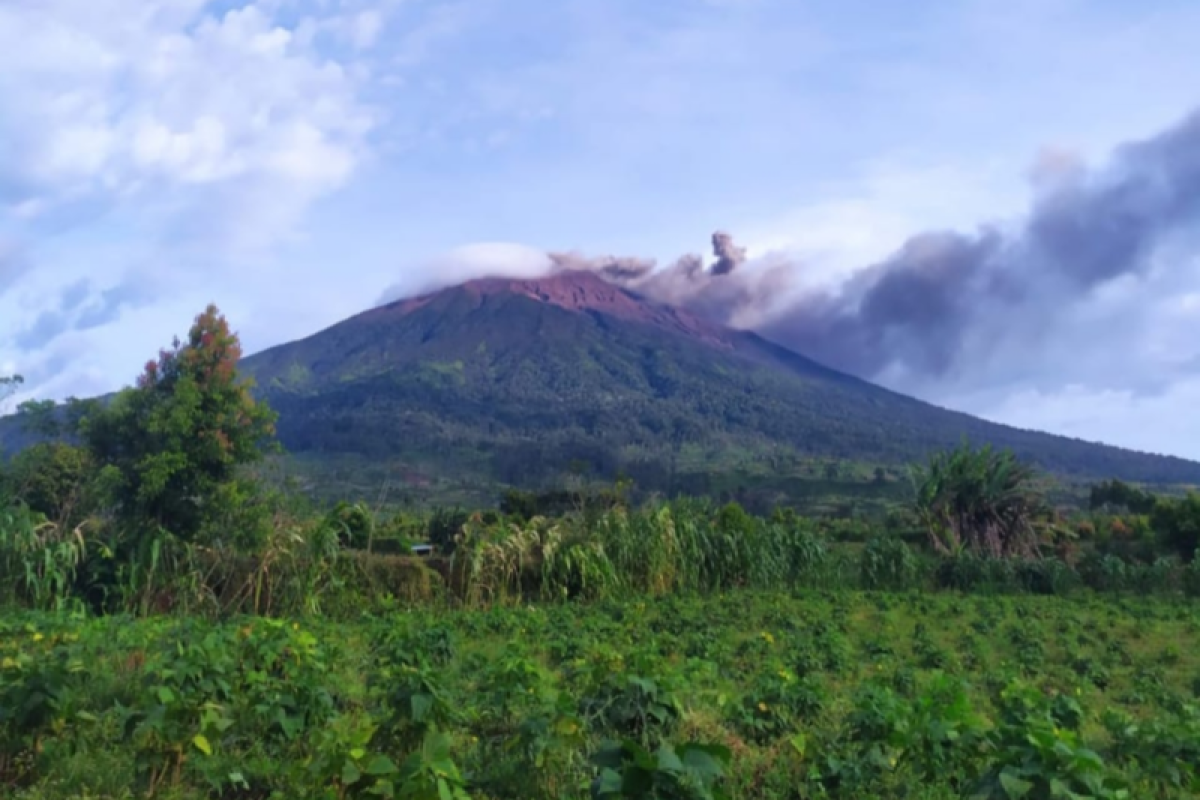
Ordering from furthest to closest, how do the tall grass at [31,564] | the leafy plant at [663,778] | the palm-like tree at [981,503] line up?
the palm-like tree at [981,503]
the tall grass at [31,564]
the leafy plant at [663,778]

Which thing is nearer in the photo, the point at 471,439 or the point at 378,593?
the point at 378,593

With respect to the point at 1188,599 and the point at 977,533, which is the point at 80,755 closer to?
the point at 1188,599

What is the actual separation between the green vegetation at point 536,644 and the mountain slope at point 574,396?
48.6 m

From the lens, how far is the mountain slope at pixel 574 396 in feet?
266

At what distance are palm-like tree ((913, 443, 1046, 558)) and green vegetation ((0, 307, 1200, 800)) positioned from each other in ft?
0.24

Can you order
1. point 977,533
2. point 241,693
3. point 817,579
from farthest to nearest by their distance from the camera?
point 977,533 < point 817,579 < point 241,693

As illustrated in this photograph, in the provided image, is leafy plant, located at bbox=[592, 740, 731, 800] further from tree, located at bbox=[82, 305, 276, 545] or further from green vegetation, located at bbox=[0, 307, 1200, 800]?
tree, located at bbox=[82, 305, 276, 545]

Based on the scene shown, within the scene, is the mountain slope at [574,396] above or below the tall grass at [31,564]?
above

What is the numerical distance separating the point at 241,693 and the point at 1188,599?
18316 millimetres

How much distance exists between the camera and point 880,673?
8016mm

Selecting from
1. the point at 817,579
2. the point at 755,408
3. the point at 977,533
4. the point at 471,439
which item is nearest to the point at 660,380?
the point at 755,408

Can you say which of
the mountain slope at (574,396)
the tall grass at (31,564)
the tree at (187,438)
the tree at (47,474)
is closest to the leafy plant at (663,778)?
the tall grass at (31,564)

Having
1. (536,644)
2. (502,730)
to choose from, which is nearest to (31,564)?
(536,644)

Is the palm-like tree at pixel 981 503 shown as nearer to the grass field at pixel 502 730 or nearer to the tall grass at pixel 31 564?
the grass field at pixel 502 730
